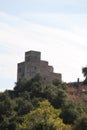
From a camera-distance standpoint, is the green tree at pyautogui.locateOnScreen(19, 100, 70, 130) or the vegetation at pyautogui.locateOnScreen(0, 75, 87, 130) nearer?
the green tree at pyautogui.locateOnScreen(19, 100, 70, 130)

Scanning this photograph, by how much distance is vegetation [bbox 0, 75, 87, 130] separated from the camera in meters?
67.2

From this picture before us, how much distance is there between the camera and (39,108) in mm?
70938

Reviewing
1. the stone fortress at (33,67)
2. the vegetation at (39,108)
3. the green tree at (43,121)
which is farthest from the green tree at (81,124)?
the stone fortress at (33,67)

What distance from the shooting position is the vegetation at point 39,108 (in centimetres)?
6725

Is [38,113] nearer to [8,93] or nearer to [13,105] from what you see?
[13,105]

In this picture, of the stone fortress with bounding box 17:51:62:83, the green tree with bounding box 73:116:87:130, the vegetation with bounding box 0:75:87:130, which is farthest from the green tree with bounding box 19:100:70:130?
the stone fortress with bounding box 17:51:62:83

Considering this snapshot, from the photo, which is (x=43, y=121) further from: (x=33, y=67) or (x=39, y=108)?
(x=33, y=67)

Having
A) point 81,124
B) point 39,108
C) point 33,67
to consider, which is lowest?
point 81,124

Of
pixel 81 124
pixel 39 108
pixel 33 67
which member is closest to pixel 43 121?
pixel 81 124

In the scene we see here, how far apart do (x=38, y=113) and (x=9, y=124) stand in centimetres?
1050

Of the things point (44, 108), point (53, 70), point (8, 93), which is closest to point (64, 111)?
point (44, 108)

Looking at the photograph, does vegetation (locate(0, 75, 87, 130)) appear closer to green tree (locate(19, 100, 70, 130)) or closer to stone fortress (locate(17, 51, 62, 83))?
green tree (locate(19, 100, 70, 130))

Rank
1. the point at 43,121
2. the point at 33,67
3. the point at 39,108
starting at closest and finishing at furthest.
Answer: the point at 43,121, the point at 39,108, the point at 33,67

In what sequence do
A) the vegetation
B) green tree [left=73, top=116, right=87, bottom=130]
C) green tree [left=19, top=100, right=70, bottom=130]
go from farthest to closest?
the vegetation → green tree [left=19, top=100, right=70, bottom=130] → green tree [left=73, top=116, right=87, bottom=130]
